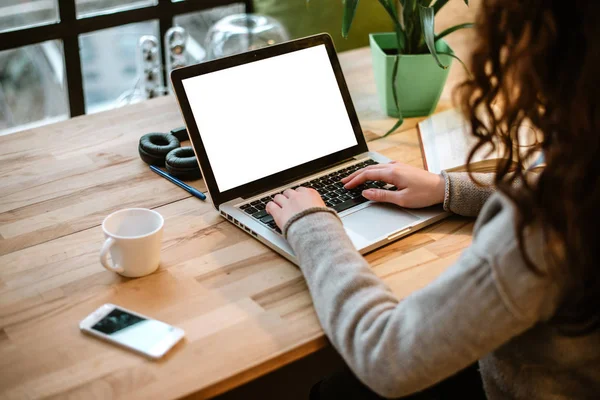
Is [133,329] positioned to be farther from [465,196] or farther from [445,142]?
[445,142]

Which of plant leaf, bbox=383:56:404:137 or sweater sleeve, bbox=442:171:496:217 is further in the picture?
plant leaf, bbox=383:56:404:137

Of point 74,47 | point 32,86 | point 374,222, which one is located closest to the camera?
point 374,222

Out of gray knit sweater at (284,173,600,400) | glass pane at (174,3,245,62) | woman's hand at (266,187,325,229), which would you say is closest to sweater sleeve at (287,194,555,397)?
gray knit sweater at (284,173,600,400)

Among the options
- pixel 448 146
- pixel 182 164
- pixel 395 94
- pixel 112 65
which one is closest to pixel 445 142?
pixel 448 146

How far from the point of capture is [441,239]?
1068 mm

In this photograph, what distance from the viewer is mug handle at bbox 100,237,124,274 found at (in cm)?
93

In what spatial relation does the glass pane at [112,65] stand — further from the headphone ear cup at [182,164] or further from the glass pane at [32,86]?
the headphone ear cup at [182,164]

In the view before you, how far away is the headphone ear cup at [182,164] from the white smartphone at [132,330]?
15.8 inches

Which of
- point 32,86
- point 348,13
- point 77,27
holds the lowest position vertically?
point 32,86

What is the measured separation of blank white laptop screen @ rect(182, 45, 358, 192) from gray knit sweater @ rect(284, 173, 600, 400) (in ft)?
0.86

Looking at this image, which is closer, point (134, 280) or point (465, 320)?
point (465, 320)

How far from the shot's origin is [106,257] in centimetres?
94

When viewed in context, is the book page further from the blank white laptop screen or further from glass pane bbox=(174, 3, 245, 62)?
glass pane bbox=(174, 3, 245, 62)

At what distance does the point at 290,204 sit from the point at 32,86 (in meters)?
1.62
